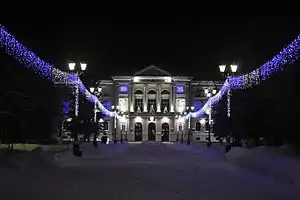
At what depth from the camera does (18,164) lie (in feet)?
46.3

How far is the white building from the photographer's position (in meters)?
106

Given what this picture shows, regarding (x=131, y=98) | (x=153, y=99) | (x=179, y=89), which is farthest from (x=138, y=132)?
(x=179, y=89)

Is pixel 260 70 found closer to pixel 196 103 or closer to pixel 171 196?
pixel 171 196

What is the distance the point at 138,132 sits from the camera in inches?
4232

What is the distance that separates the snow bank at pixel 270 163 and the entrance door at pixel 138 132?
86.6 metres

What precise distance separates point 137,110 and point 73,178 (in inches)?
3717

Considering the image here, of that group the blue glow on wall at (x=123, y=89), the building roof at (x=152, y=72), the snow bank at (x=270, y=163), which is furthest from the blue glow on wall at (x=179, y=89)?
the snow bank at (x=270, y=163)

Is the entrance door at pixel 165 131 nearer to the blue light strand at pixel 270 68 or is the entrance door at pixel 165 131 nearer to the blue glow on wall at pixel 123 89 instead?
the blue glow on wall at pixel 123 89

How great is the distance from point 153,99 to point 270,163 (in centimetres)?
9474

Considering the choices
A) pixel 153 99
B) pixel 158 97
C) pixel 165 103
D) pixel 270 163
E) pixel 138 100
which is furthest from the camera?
pixel 165 103

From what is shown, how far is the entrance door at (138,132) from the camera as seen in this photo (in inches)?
4210

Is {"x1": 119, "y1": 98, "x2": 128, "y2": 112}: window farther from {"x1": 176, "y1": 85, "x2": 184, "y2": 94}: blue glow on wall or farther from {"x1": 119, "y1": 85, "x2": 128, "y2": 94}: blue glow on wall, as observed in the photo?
{"x1": 176, "y1": 85, "x2": 184, "y2": 94}: blue glow on wall

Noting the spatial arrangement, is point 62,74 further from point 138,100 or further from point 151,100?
point 151,100

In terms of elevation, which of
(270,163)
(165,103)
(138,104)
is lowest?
(270,163)
